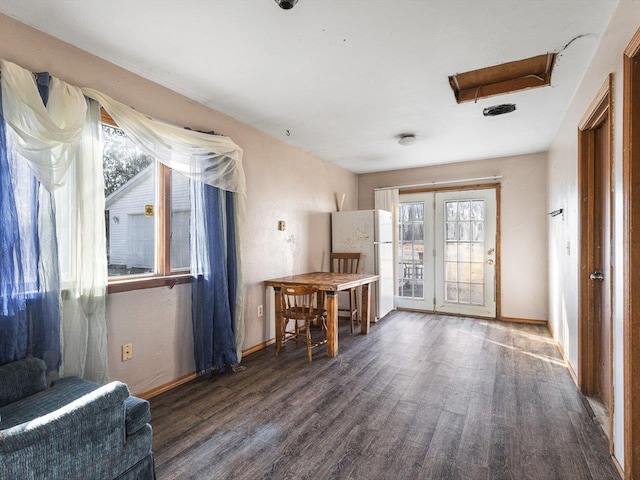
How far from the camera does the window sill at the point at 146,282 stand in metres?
2.27

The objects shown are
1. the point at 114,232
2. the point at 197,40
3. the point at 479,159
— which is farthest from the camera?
the point at 479,159

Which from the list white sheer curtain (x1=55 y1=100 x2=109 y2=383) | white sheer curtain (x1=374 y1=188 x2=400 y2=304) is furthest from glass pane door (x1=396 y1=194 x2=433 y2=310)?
white sheer curtain (x1=55 y1=100 x2=109 y2=383)

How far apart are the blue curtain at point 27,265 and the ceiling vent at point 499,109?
343cm

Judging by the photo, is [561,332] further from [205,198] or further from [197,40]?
[197,40]

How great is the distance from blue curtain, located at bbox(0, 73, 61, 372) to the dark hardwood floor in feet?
2.99

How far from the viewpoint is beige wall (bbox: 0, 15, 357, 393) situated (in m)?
2.05

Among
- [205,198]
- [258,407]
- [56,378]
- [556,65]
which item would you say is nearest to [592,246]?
[556,65]

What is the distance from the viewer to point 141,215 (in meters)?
2.55

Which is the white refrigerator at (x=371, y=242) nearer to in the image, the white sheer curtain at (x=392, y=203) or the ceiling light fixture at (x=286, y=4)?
the white sheer curtain at (x=392, y=203)

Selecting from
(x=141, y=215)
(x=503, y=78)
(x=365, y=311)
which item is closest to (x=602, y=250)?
(x=503, y=78)

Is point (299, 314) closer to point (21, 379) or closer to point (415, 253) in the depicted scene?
point (21, 379)

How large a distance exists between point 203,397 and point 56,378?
0.97 m

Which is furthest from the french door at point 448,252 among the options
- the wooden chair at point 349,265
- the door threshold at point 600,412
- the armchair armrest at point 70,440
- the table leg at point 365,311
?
the armchair armrest at point 70,440

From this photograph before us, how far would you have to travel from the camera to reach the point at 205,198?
2.79m
